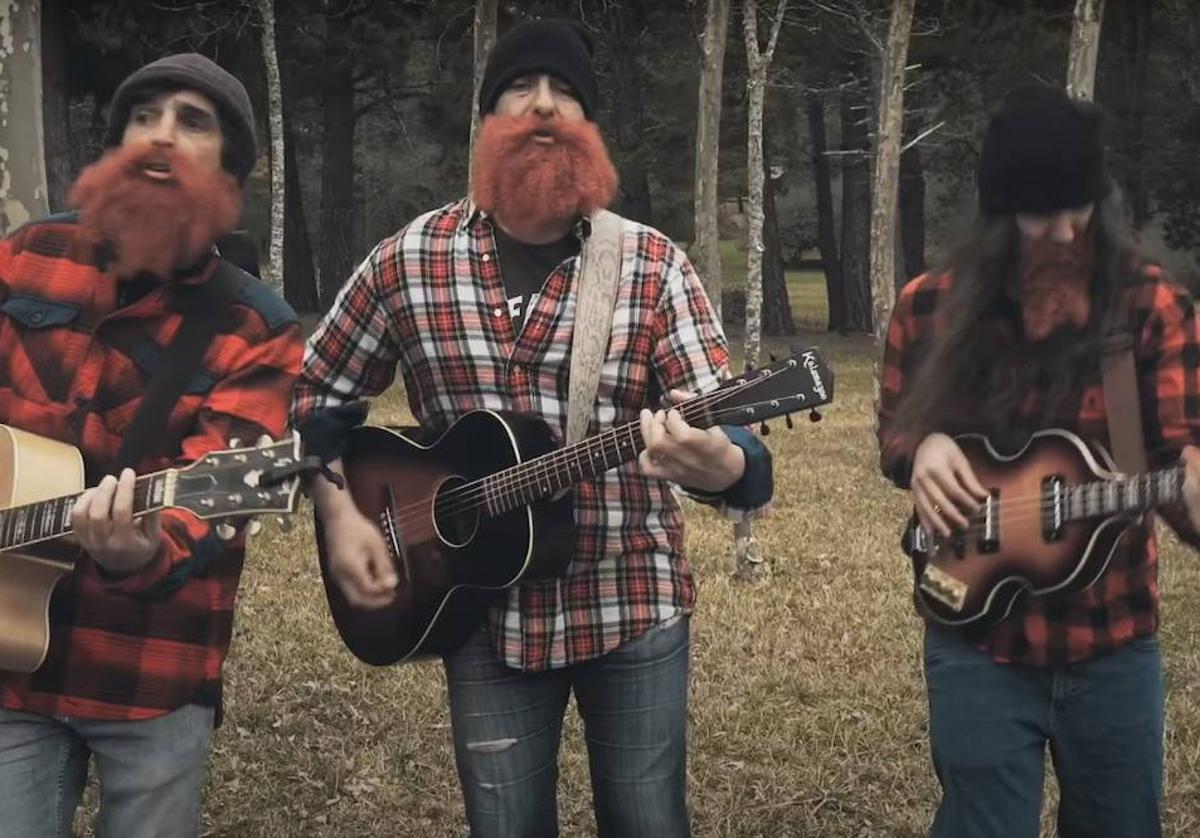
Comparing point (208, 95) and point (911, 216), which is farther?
point (911, 216)

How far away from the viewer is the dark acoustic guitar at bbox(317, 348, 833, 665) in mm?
3109

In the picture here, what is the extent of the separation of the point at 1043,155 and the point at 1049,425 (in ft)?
1.82

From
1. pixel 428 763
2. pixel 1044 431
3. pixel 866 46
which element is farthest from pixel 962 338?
pixel 866 46

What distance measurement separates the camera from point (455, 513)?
10.9ft

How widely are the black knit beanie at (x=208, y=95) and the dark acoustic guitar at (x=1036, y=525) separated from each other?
1629 mm

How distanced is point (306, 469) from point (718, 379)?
933mm

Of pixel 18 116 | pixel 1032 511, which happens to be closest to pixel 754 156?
pixel 18 116

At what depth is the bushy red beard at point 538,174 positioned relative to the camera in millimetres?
3250

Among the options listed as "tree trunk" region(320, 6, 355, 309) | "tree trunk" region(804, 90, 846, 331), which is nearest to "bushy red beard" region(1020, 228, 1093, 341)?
"tree trunk" region(320, 6, 355, 309)

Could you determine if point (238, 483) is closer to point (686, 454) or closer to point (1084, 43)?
point (686, 454)

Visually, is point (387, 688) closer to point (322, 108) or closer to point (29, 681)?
point (29, 681)

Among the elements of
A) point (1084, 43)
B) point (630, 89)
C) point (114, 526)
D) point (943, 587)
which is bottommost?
point (943, 587)

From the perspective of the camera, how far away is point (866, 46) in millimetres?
27047

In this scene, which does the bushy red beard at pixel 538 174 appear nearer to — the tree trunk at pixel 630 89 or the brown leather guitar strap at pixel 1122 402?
the brown leather guitar strap at pixel 1122 402
